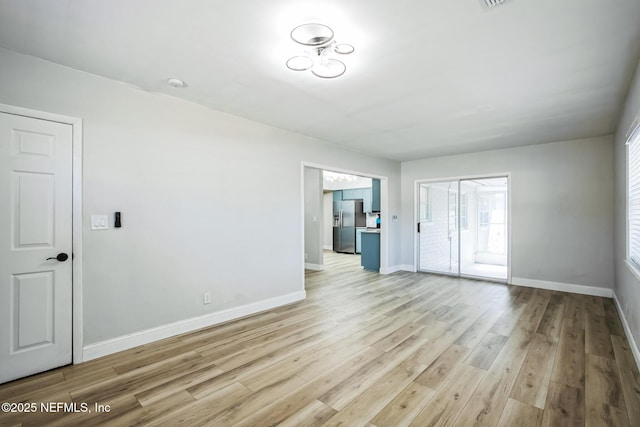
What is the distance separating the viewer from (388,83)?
288cm

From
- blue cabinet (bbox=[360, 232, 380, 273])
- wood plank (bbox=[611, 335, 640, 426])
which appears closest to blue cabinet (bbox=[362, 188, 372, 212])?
blue cabinet (bbox=[360, 232, 380, 273])

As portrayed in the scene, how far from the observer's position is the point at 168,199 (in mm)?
3189

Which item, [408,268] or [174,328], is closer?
[174,328]

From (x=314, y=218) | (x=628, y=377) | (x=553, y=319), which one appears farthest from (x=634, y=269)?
(x=314, y=218)

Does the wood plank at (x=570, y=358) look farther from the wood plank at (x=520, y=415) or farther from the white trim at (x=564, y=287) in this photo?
the white trim at (x=564, y=287)

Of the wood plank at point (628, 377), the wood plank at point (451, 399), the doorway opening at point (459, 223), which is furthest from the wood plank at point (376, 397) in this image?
the doorway opening at point (459, 223)

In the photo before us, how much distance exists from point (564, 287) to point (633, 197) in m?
2.56

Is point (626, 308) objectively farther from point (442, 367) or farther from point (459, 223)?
point (459, 223)

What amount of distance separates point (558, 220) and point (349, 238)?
19.9ft

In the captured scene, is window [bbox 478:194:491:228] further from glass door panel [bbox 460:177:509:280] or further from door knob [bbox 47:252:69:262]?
door knob [bbox 47:252:69:262]

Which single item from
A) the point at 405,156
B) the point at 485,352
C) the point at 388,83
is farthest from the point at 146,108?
the point at 405,156

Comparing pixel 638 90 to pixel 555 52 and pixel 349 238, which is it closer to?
pixel 555 52

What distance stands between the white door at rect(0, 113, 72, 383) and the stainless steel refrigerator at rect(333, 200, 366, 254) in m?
8.33

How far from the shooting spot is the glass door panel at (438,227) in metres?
6.45
